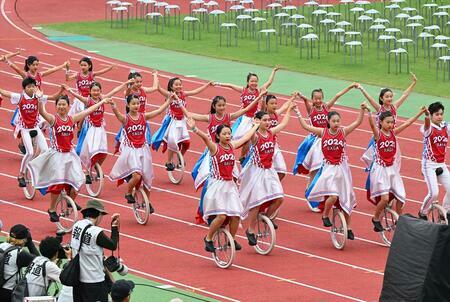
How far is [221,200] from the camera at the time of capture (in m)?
22.0

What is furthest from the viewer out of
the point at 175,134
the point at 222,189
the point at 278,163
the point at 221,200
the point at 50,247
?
the point at 175,134

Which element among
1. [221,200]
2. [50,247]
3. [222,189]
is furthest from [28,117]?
[50,247]

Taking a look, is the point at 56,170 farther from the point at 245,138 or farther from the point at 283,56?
the point at 283,56

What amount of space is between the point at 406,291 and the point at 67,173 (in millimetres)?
8367

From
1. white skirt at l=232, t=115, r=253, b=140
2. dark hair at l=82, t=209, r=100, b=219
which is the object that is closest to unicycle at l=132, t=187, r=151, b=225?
white skirt at l=232, t=115, r=253, b=140

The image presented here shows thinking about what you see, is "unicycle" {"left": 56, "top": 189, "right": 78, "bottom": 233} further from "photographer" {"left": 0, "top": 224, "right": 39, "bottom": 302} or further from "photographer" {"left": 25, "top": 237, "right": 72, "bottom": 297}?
"photographer" {"left": 25, "top": 237, "right": 72, "bottom": 297}

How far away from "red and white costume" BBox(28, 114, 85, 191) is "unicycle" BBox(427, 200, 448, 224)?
236 inches

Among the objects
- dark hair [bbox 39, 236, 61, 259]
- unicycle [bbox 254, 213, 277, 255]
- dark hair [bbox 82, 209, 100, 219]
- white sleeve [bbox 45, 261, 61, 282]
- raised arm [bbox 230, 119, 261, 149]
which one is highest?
raised arm [bbox 230, 119, 261, 149]

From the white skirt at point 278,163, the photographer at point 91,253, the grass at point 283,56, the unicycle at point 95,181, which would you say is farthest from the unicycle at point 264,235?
the grass at point 283,56

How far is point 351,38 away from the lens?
1828 inches

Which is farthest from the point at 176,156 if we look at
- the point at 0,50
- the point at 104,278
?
the point at 0,50

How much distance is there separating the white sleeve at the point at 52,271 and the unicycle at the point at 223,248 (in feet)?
17.5

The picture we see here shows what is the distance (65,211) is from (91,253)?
703 centimetres

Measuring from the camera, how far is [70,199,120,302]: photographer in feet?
56.3
